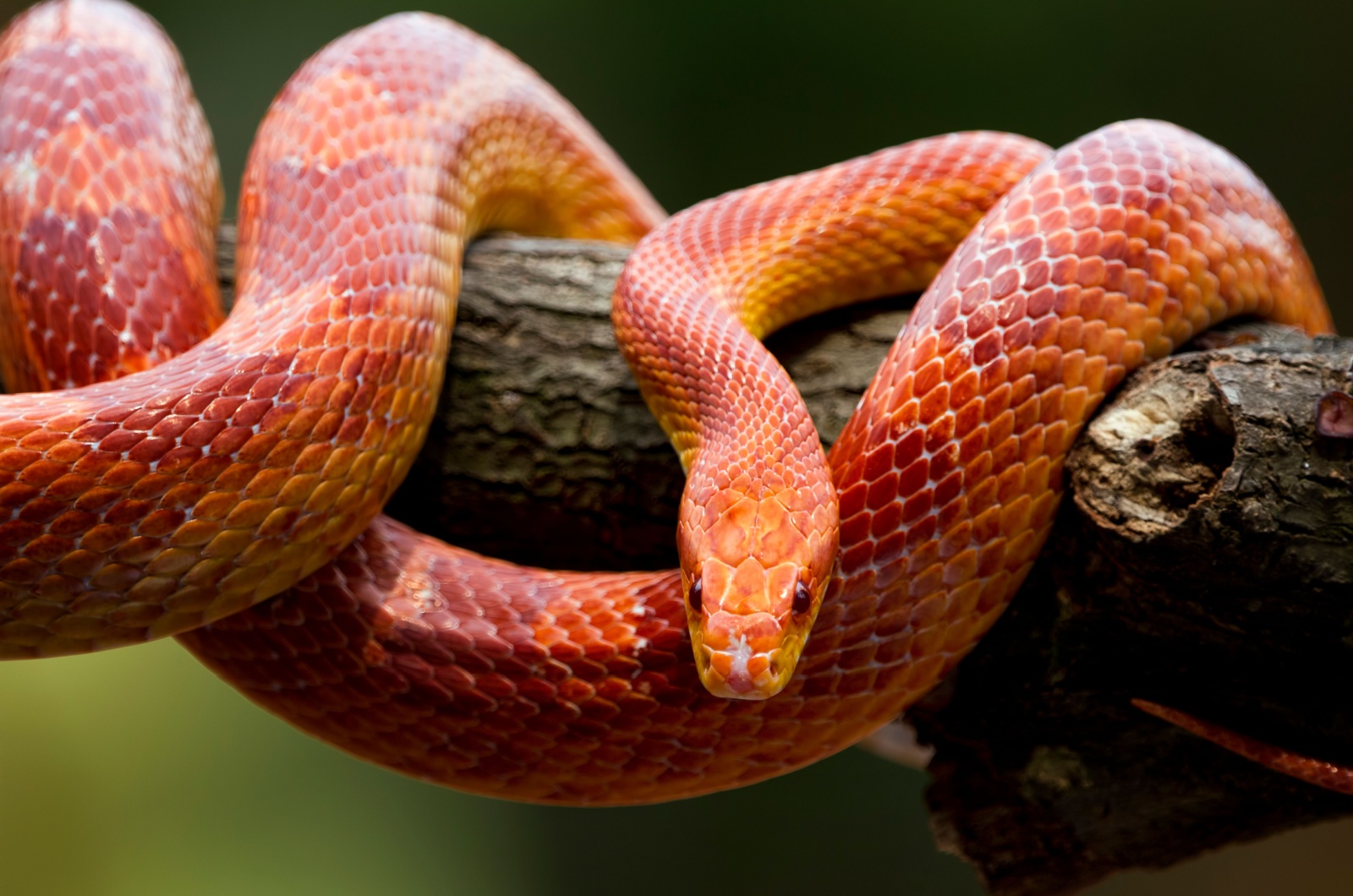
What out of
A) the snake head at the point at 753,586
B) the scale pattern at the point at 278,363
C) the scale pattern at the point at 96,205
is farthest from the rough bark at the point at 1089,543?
the scale pattern at the point at 96,205

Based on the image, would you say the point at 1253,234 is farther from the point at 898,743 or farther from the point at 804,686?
→ the point at 898,743

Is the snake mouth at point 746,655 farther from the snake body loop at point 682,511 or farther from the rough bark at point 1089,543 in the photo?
the rough bark at point 1089,543

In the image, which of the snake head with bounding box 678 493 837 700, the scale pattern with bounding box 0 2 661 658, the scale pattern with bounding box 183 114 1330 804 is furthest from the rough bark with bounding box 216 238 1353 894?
the snake head with bounding box 678 493 837 700

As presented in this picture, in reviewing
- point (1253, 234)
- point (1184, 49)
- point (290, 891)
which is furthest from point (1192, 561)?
point (290, 891)

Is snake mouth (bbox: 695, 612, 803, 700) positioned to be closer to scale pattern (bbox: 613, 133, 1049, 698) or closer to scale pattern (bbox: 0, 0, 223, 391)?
scale pattern (bbox: 613, 133, 1049, 698)

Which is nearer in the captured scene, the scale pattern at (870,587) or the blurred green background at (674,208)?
the scale pattern at (870,587)

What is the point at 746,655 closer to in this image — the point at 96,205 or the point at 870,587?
the point at 870,587

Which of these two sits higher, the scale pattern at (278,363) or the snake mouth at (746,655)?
the scale pattern at (278,363)
